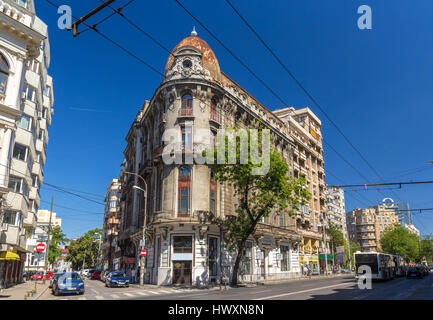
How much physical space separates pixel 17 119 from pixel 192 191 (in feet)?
52.4

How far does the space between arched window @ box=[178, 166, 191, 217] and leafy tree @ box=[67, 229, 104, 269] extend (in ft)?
217

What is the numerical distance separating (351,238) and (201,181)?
120040 millimetres

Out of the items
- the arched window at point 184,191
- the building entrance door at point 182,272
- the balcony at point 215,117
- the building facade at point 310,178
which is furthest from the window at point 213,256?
the building facade at point 310,178

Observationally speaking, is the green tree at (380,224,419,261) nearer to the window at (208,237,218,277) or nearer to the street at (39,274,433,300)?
the street at (39,274,433,300)

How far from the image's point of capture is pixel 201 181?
3225 centimetres

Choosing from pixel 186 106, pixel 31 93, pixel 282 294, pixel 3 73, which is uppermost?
pixel 31 93

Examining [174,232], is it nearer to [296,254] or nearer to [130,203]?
[130,203]

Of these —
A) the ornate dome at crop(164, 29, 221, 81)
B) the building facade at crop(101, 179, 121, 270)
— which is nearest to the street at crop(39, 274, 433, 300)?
the ornate dome at crop(164, 29, 221, 81)

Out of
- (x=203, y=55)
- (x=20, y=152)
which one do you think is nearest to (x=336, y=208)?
(x=203, y=55)

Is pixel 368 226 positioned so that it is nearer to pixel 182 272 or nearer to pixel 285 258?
pixel 285 258

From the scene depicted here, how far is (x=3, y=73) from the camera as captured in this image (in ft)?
68.9

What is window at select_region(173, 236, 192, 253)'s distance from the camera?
1188 inches

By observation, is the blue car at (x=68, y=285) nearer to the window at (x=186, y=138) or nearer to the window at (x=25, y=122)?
the window at (x=25, y=122)

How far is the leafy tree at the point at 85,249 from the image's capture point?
291 ft
